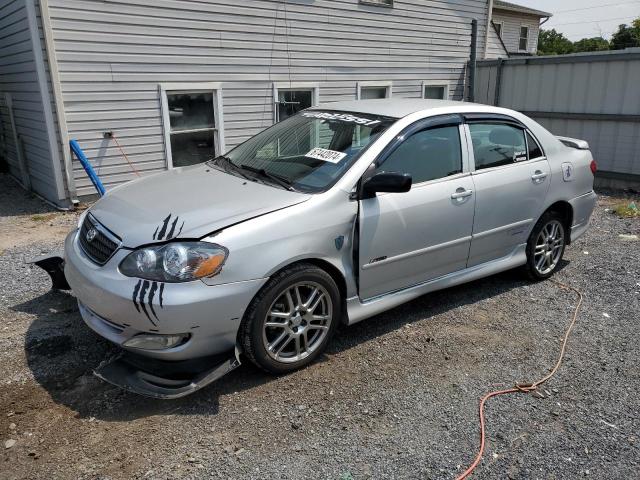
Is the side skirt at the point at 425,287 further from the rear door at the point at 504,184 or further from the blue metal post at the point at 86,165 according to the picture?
the blue metal post at the point at 86,165

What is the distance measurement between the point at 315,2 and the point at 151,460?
892 cm

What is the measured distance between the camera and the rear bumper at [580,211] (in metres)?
5.01

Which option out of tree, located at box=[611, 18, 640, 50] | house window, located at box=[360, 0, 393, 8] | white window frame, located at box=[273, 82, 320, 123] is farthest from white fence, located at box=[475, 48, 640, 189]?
tree, located at box=[611, 18, 640, 50]

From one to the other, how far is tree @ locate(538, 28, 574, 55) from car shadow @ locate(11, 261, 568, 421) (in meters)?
46.4

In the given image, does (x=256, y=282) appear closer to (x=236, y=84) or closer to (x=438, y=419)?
(x=438, y=419)

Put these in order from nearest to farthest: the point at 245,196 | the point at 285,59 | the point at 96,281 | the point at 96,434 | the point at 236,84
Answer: the point at 96,434, the point at 96,281, the point at 245,196, the point at 236,84, the point at 285,59

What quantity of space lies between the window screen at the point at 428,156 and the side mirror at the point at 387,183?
24 centimetres

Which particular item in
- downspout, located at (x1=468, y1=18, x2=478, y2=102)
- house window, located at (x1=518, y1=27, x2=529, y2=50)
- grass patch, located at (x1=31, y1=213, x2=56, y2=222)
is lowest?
grass patch, located at (x1=31, y1=213, x2=56, y2=222)

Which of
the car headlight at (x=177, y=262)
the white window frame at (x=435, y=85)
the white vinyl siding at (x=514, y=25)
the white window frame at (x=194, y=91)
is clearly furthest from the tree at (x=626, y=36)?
the car headlight at (x=177, y=262)

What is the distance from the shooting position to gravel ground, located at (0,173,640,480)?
261 cm

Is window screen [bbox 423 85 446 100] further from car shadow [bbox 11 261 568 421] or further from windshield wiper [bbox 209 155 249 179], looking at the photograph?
windshield wiper [bbox 209 155 249 179]

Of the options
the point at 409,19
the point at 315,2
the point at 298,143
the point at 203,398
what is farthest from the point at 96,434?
the point at 409,19

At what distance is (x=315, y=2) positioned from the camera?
378 inches

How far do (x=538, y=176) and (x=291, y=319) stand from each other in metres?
2.69
